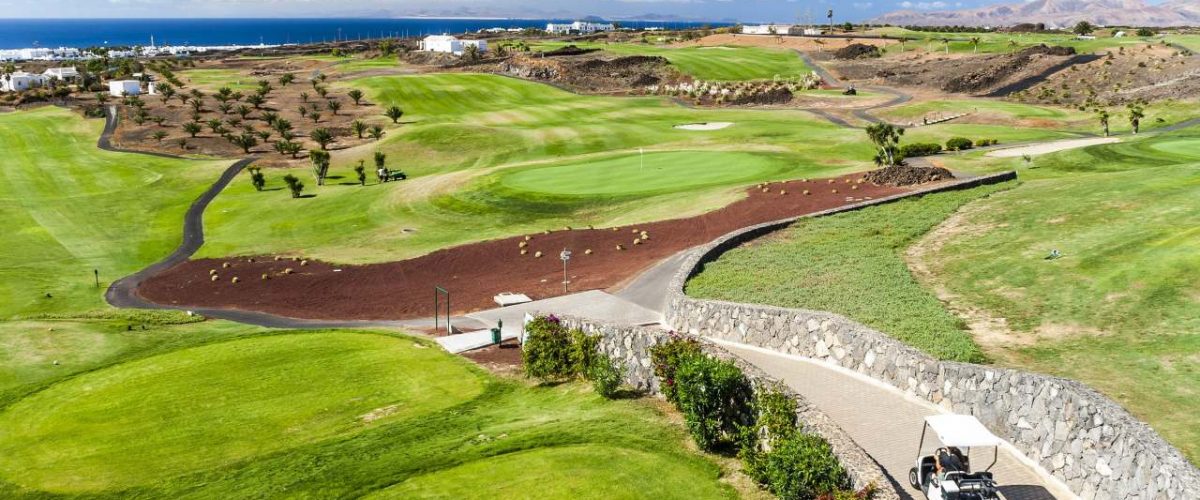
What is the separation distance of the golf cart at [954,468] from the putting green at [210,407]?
13.5 meters

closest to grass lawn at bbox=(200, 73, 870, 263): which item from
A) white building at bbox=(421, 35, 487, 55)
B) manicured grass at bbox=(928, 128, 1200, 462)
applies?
manicured grass at bbox=(928, 128, 1200, 462)

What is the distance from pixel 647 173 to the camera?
61969 millimetres

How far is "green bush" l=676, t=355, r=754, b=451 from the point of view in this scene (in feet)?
59.8

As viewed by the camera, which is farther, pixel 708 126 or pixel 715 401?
pixel 708 126

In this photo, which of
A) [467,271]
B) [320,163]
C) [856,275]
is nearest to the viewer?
[856,275]

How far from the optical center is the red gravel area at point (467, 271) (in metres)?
38.5

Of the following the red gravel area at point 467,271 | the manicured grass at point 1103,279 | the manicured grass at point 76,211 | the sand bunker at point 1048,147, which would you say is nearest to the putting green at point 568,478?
the manicured grass at point 1103,279

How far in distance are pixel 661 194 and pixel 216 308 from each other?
28288 mm

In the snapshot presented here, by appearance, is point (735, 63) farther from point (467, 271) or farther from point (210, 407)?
point (210, 407)

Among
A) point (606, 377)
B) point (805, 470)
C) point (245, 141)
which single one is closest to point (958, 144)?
point (606, 377)

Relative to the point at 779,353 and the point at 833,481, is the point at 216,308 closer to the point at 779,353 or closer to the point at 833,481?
the point at 779,353

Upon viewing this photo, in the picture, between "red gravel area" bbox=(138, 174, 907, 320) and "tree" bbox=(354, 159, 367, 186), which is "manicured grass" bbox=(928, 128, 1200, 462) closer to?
"red gravel area" bbox=(138, 174, 907, 320)

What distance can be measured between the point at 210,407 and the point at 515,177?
41220 mm

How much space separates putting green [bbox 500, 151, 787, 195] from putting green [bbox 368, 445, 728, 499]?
38.3 m
